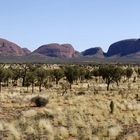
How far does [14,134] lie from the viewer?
21359 millimetres

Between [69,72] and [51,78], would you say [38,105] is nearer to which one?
[69,72]

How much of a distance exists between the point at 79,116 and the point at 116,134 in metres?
7.51

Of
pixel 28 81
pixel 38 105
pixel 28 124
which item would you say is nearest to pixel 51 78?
pixel 28 81

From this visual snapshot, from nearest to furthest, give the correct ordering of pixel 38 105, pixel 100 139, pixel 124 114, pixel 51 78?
pixel 100 139
pixel 124 114
pixel 38 105
pixel 51 78

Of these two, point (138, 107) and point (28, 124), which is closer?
point (28, 124)

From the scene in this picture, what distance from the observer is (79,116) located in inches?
1148

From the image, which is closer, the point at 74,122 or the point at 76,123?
the point at 76,123

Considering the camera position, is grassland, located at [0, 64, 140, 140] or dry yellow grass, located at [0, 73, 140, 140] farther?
dry yellow grass, located at [0, 73, 140, 140]

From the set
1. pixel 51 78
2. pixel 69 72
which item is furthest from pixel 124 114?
pixel 51 78

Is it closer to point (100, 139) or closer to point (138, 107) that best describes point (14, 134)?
point (100, 139)

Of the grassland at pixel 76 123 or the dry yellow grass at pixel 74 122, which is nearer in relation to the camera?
the grassland at pixel 76 123

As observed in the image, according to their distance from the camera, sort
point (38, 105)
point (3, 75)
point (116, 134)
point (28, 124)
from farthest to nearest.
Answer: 1. point (3, 75)
2. point (38, 105)
3. point (28, 124)
4. point (116, 134)

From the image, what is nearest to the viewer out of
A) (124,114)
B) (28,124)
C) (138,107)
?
(28,124)

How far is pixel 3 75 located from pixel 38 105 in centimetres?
2690
